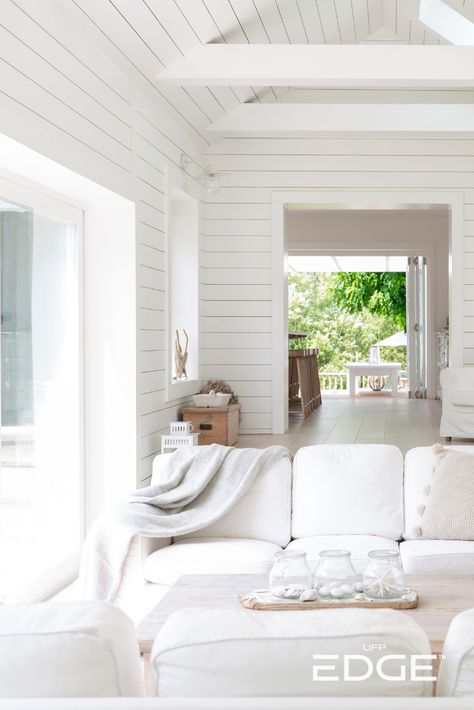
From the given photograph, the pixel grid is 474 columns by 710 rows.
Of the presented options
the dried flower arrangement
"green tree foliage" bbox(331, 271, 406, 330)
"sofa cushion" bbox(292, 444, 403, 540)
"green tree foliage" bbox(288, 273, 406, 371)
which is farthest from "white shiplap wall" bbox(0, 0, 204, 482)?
"green tree foliage" bbox(288, 273, 406, 371)

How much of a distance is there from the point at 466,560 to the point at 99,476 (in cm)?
287

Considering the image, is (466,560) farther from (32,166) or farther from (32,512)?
(32,166)

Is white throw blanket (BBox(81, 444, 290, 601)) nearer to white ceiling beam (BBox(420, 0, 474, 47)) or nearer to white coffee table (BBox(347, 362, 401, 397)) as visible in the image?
white ceiling beam (BBox(420, 0, 474, 47))

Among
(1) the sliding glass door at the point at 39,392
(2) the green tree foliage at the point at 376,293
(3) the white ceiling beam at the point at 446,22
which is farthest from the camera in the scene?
(2) the green tree foliage at the point at 376,293

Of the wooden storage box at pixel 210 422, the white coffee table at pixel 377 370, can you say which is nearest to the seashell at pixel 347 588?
the wooden storage box at pixel 210 422

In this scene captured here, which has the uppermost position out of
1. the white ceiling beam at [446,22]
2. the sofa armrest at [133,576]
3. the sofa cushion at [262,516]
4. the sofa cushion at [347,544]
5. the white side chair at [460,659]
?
→ the white ceiling beam at [446,22]

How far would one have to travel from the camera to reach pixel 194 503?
3992 mm

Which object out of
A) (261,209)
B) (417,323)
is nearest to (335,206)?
(261,209)

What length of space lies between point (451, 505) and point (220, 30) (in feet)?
12.9

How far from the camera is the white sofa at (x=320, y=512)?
3662 mm

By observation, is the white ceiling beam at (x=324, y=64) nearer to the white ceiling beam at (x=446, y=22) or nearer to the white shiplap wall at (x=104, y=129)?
the white shiplap wall at (x=104, y=129)

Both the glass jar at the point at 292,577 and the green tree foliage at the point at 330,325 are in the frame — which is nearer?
the glass jar at the point at 292,577

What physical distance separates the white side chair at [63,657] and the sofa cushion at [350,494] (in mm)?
2564

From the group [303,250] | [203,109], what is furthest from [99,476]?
[303,250]
